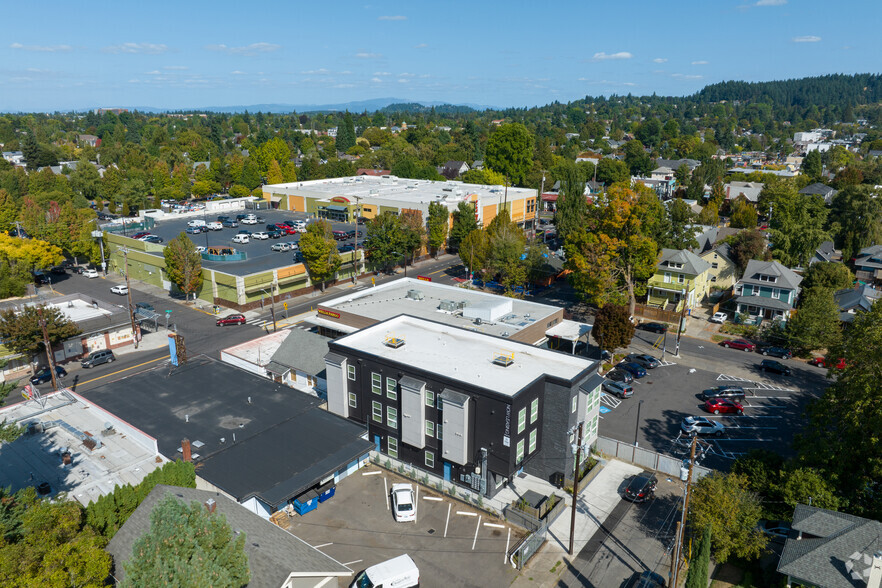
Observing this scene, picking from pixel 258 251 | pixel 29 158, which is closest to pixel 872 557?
pixel 258 251

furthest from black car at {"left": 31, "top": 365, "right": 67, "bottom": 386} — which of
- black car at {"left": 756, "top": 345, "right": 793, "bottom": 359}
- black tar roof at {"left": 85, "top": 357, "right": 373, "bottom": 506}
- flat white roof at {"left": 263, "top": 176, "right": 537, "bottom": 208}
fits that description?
black car at {"left": 756, "top": 345, "right": 793, "bottom": 359}

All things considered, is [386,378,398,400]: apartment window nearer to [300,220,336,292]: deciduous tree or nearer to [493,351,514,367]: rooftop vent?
[493,351,514,367]: rooftop vent

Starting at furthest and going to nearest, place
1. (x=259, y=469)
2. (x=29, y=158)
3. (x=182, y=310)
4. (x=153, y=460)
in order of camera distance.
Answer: (x=29, y=158) < (x=182, y=310) < (x=153, y=460) < (x=259, y=469)

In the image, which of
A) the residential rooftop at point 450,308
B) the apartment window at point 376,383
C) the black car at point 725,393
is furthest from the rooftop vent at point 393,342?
the black car at point 725,393

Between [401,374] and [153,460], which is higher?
[401,374]

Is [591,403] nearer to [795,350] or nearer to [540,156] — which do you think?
[795,350]

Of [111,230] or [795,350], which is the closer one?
[795,350]
